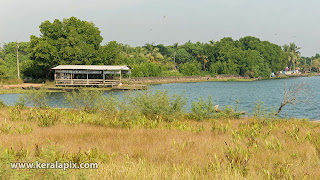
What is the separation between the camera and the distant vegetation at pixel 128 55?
2032 inches

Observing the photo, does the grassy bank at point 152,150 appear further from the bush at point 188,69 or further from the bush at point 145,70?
the bush at point 188,69

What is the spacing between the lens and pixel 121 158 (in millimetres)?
6727

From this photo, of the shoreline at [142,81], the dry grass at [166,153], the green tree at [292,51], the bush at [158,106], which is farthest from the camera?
the green tree at [292,51]

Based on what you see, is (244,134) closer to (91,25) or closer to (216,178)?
(216,178)

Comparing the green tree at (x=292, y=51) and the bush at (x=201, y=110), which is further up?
the green tree at (x=292, y=51)

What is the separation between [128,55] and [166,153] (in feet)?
267

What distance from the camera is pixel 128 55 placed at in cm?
8712

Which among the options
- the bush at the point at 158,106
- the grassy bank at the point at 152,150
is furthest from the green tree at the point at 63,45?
the bush at the point at 158,106

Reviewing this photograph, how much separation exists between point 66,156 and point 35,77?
2146 inches

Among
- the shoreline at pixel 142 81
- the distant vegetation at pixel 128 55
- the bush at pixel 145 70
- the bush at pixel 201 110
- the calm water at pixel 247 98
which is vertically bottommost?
the calm water at pixel 247 98

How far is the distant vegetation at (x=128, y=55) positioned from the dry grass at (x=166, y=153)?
43648mm

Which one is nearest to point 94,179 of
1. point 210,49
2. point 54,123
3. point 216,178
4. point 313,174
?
point 216,178

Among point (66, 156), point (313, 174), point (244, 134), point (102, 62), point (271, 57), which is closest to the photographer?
point (313, 174)

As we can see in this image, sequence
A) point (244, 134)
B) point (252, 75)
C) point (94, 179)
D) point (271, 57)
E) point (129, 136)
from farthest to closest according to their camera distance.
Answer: point (271, 57), point (252, 75), point (244, 134), point (129, 136), point (94, 179)
